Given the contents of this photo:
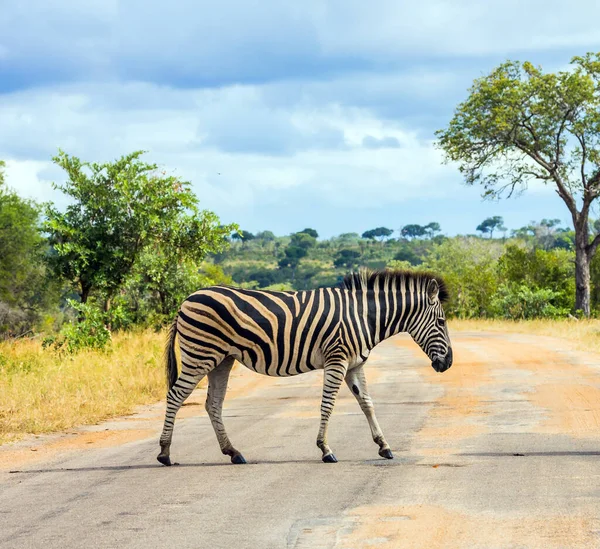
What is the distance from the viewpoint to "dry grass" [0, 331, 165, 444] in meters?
12.9

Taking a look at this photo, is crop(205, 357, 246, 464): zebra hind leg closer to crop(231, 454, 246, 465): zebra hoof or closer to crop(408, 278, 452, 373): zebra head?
crop(231, 454, 246, 465): zebra hoof

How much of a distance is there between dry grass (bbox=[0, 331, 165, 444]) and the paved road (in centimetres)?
60

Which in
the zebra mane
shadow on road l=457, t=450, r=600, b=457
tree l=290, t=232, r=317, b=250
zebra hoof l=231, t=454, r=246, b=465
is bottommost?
shadow on road l=457, t=450, r=600, b=457

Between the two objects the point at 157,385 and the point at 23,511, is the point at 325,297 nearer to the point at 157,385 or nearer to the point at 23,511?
the point at 23,511

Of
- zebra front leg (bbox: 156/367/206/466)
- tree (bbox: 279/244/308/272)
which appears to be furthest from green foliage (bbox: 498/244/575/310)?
tree (bbox: 279/244/308/272)

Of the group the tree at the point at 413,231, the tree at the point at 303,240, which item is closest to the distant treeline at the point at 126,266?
the tree at the point at 303,240

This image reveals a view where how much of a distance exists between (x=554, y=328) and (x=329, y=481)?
88.7 ft

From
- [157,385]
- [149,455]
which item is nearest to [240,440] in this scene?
[149,455]

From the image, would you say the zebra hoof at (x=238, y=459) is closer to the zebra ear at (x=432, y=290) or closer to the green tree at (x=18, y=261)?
the zebra ear at (x=432, y=290)

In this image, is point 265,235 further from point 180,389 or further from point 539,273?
point 180,389

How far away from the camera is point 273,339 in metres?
9.92

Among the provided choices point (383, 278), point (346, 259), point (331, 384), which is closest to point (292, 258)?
point (346, 259)

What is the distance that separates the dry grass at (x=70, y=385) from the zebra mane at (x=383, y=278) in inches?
187

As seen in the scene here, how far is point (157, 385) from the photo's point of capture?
17.0m
